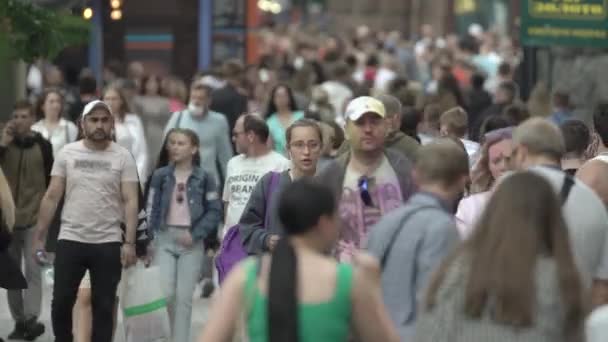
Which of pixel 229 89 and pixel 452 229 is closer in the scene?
pixel 452 229

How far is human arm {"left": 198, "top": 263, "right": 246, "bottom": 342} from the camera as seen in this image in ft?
20.9

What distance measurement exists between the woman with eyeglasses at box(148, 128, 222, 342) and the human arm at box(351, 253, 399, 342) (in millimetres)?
5941

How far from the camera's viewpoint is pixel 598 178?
30.1ft

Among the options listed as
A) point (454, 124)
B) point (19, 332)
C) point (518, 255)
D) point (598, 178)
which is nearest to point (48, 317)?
point (19, 332)

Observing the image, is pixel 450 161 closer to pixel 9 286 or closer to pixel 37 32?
pixel 9 286

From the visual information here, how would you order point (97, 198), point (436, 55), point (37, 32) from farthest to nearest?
point (436, 55), point (37, 32), point (97, 198)

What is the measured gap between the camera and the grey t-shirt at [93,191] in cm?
1137

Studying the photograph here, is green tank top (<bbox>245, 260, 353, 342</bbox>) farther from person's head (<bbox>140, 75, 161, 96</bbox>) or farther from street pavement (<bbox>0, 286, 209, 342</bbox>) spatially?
person's head (<bbox>140, 75, 161, 96</bbox>)

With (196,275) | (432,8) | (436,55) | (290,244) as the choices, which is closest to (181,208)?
(196,275)

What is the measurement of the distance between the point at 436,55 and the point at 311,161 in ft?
80.1

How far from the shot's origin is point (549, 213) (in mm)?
6371

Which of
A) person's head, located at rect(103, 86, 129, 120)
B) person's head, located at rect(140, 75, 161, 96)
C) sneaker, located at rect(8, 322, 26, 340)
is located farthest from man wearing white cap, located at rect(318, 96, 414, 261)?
person's head, located at rect(140, 75, 161, 96)

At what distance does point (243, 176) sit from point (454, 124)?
147cm

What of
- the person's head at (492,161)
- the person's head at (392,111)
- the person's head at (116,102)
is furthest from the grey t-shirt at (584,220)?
the person's head at (116,102)
